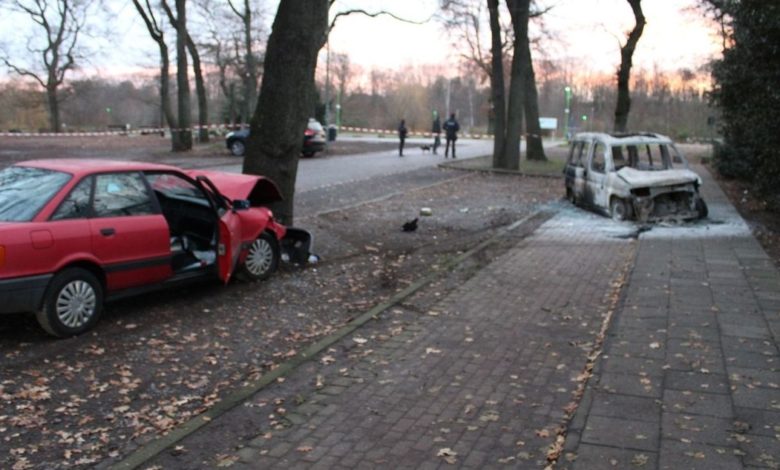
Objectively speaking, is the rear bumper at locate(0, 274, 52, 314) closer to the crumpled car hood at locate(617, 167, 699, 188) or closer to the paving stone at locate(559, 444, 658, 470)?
the paving stone at locate(559, 444, 658, 470)

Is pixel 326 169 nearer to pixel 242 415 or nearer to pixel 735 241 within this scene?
pixel 735 241

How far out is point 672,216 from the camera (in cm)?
1320

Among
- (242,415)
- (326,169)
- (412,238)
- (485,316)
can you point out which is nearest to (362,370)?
(242,415)

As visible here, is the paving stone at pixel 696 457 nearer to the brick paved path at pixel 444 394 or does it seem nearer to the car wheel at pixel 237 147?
the brick paved path at pixel 444 394

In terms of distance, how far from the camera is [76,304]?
6.10 metres

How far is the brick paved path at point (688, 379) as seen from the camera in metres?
3.97

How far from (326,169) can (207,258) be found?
17.1 meters

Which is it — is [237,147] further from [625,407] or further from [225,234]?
[625,407]

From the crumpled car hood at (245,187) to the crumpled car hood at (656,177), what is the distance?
731cm

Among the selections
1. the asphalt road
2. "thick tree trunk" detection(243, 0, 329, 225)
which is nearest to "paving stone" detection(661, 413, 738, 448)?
"thick tree trunk" detection(243, 0, 329, 225)

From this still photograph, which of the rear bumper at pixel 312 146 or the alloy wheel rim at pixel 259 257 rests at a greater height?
the rear bumper at pixel 312 146

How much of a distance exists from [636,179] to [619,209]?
2.32 ft

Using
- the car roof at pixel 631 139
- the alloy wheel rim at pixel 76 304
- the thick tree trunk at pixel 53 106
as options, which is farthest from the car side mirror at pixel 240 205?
the thick tree trunk at pixel 53 106

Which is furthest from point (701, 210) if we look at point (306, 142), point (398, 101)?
point (398, 101)
